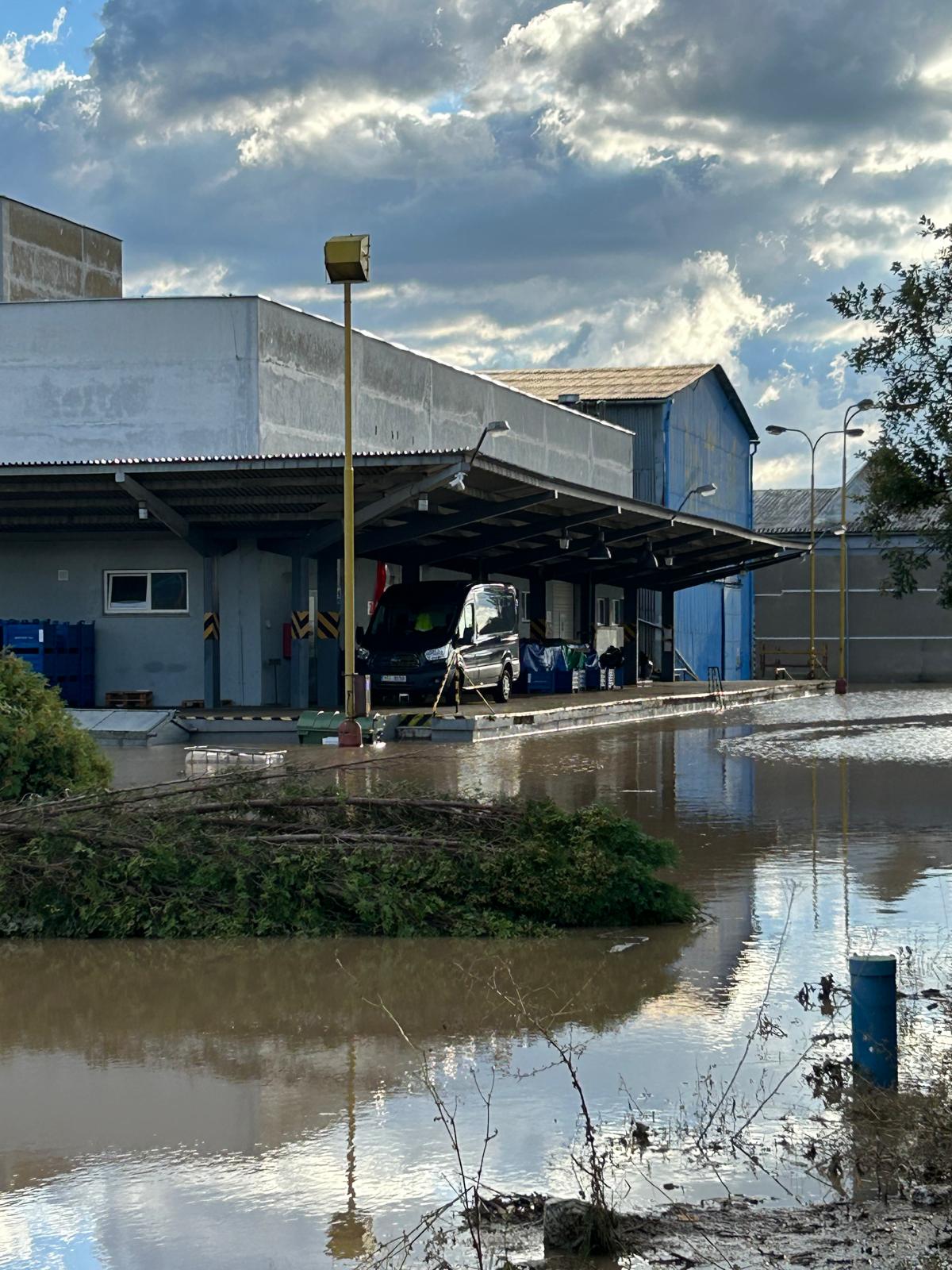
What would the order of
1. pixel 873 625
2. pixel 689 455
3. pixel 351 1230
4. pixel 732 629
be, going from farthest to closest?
pixel 873 625 → pixel 732 629 → pixel 689 455 → pixel 351 1230

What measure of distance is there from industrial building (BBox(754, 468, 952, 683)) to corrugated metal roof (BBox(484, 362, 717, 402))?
10.1 m

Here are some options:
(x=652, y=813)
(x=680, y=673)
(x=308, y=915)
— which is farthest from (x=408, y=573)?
(x=308, y=915)

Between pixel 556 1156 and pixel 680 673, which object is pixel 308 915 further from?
pixel 680 673

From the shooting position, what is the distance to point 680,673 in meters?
55.5

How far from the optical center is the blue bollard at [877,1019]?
19.3 feet

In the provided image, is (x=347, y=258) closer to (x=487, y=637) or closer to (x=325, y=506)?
(x=325, y=506)

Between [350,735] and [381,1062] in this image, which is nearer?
[381,1062]

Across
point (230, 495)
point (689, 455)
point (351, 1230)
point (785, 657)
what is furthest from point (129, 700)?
point (785, 657)

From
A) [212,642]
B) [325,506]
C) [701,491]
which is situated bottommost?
[212,642]

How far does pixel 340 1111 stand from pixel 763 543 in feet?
143

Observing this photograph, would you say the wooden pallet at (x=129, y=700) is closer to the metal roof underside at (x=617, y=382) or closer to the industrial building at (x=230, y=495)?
the industrial building at (x=230, y=495)

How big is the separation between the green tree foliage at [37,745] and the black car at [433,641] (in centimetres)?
1795

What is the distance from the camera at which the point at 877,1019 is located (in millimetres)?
5895

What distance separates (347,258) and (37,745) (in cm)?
1323
